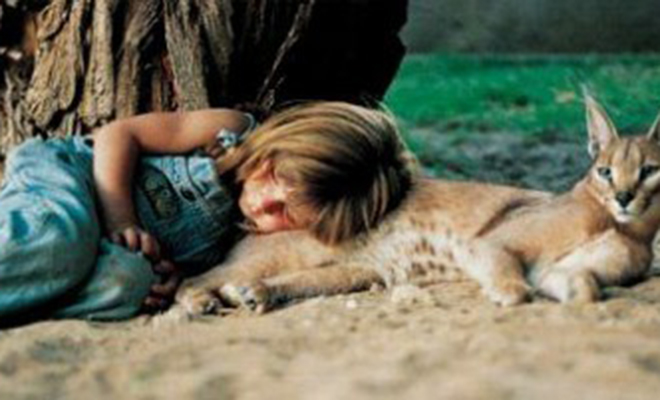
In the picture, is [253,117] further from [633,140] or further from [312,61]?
[633,140]

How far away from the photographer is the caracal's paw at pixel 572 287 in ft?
10.5

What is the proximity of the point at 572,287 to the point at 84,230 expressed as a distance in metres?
1.40

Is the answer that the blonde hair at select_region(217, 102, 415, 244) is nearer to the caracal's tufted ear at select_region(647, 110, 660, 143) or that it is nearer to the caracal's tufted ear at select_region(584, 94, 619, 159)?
the caracal's tufted ear at select_region(584, 94, 619, 159)

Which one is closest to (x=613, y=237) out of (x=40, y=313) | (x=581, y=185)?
(x=581, y=185)

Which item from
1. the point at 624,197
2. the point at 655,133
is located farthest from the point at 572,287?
the point at 655,133

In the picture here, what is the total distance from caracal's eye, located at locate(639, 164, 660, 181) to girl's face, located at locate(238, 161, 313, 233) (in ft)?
3.32

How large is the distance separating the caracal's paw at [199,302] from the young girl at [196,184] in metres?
0.13

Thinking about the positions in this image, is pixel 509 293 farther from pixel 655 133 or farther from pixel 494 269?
pixel 655 133

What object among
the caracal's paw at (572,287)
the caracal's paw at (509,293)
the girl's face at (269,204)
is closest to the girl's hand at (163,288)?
the girl's face at (269,204)

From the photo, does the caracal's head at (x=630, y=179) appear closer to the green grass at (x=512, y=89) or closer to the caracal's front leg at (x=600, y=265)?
the caracal's front leg at (x=600, y=265)

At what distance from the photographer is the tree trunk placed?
446 cm

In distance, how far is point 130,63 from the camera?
4.48m

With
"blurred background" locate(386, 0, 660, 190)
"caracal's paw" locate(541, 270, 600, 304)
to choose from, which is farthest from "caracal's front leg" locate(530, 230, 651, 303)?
"blurred background" locate(386, 0, 660, 190)

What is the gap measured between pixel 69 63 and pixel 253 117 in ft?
2.59
